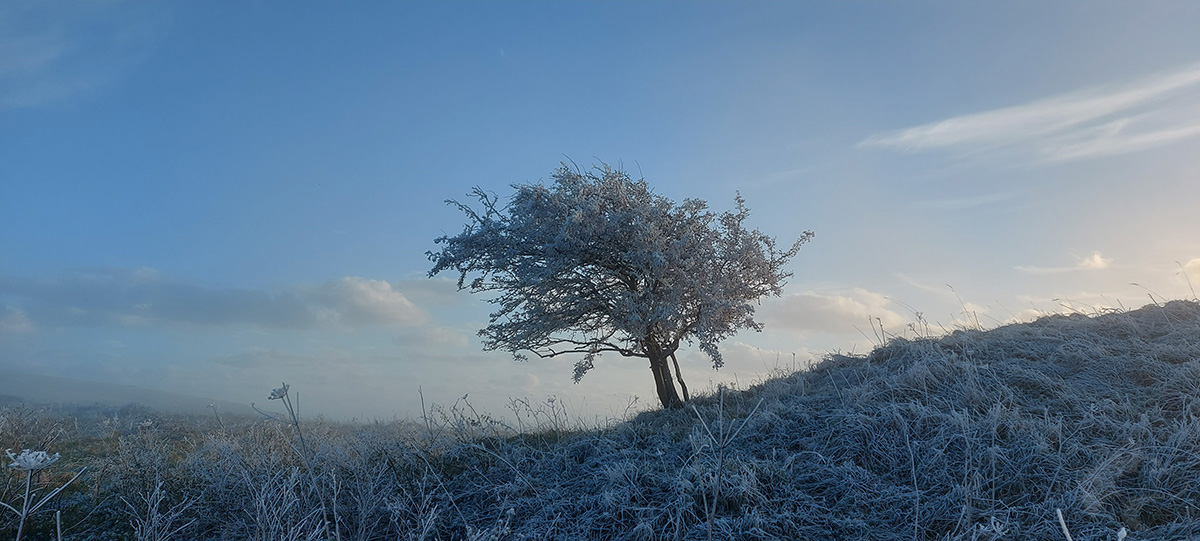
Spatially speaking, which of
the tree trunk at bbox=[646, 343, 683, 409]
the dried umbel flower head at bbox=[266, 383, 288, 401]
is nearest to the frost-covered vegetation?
the dried umbel flower head at bbox=[266, 383, 288, 401]

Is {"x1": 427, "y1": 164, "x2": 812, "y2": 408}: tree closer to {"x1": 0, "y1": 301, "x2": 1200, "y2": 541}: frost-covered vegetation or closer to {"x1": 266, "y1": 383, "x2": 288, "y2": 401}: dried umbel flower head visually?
{"x1": 0, "y1": 301, "x2": 1200, "y2": 541}: frost-covered vegetation

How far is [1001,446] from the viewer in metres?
7.49

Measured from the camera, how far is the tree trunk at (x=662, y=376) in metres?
13.7

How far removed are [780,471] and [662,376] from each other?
6.46m

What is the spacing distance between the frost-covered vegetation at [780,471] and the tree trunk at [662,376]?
2.71 metres

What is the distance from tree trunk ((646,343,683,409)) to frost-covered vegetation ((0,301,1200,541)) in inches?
107

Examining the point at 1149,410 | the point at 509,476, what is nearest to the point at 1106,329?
the point at 1149,410

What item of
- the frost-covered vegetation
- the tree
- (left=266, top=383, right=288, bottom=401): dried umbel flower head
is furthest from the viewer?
the tree

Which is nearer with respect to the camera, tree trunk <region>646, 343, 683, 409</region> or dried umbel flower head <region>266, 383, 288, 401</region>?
dried umbel flower head <region>266, 383, 288, 401</region>

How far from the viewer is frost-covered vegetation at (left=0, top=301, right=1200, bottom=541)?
254 inches

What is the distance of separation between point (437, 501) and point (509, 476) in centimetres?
93

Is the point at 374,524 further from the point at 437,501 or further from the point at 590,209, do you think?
the point at 590,209

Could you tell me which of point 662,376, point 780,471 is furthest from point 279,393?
point 662,376

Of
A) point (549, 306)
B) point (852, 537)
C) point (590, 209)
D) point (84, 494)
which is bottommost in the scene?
point (852, 537)
